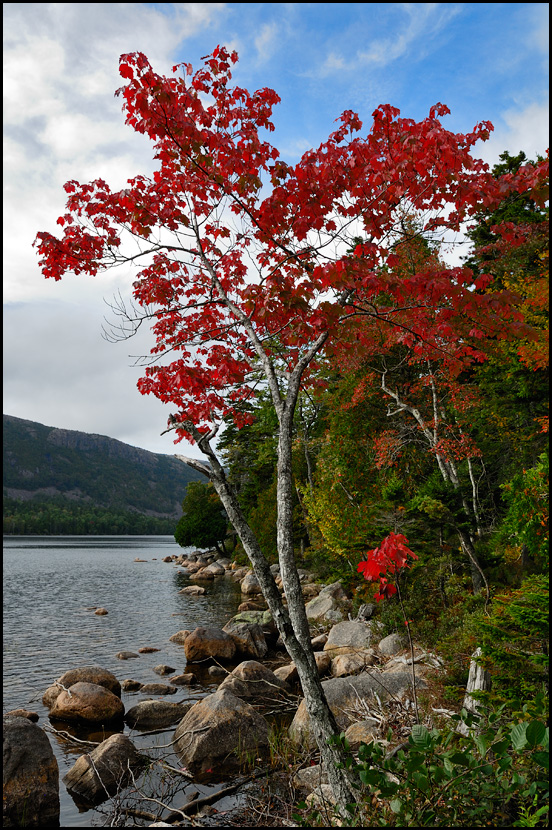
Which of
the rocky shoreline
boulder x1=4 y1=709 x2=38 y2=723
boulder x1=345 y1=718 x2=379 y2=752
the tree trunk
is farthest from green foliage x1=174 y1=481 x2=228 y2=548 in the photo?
the tree trunk

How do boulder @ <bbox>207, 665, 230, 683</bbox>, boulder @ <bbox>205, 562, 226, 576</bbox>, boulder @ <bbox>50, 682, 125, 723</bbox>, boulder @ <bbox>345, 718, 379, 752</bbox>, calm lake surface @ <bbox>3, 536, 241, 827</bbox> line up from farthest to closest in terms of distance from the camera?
boulder @ <bbox>205, 562, 226, 576</bbox>, boulder @ <bbox>207, 665, 230, 683</bbox>, calm lake surface @ <bbox>3, 536, 241, 827</bbox>, boulder @ <bbox>50, 682, 125, 723</bbox>, boulder @ <bbox>345, 718, 379, 752</bbox>

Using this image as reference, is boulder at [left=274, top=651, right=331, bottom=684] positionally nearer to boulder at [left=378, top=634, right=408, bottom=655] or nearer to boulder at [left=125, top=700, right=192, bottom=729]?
boulder at [left=378, top=634, right=408, bottom=655]

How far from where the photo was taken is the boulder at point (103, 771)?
6.32 m

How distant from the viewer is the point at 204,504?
4581 centimetres

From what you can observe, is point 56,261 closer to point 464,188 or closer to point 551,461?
point 464,188

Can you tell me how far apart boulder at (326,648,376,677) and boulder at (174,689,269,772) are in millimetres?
2591

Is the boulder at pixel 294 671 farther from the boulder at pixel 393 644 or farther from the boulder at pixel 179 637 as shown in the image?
the boulder at pixel 179 637

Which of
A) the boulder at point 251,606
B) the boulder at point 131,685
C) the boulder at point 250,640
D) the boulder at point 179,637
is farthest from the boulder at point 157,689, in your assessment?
the boulder at point 251,606

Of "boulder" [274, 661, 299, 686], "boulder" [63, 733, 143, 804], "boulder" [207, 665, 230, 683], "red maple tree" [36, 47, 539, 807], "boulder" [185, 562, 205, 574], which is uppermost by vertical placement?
"red maple tree" [36, 47, 539, 807]

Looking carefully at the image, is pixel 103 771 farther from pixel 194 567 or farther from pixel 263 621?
A: pixel 194 567

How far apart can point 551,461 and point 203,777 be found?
6188 millimetres

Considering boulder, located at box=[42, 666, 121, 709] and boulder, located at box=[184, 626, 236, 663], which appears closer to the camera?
boulder, located at box=[42, 666, 121, 709]

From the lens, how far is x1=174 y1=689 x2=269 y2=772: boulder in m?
6.98

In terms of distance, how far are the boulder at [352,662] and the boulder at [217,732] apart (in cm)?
259
